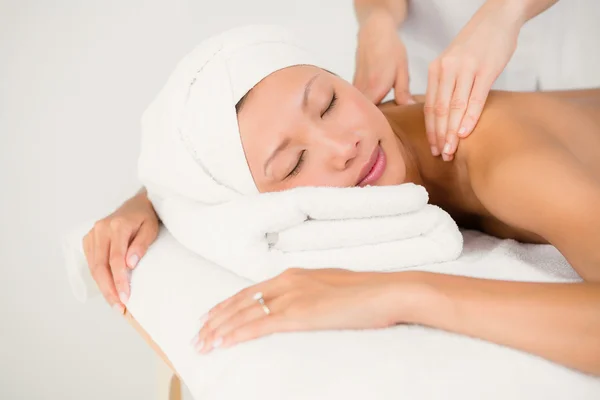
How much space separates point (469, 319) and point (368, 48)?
96 cm

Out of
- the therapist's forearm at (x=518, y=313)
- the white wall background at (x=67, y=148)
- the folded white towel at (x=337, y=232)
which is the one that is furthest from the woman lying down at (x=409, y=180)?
the white wall background at (x=67, y=148)

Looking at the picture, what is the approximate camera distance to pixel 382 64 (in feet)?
4.88

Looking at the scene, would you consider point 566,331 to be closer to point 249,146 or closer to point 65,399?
point 249,146

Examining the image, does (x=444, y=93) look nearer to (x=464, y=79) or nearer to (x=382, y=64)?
(x=464, y=79)

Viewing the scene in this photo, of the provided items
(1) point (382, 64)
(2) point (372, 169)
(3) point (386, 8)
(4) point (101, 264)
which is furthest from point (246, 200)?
(3) point (386, 8)

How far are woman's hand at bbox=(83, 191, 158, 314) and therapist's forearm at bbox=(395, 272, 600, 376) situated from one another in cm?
60

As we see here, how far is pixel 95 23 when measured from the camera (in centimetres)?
174

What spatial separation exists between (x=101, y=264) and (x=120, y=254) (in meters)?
0.05

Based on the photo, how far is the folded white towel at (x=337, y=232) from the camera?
0.97 metres

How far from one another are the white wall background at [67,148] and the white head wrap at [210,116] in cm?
67

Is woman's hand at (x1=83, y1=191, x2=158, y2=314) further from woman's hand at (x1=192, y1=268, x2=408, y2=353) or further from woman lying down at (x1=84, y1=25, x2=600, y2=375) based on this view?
woman's hand at (x1=192, y1=268, x2=408, y2=353)

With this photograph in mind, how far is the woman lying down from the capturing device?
0.75 metres

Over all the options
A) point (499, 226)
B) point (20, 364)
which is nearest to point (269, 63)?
point (499, 226)

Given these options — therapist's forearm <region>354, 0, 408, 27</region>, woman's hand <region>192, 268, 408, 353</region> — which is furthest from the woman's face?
therapist's forearm <region>354, 0, 408, 27</region>
